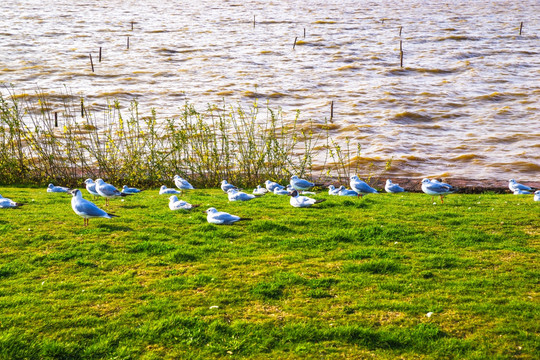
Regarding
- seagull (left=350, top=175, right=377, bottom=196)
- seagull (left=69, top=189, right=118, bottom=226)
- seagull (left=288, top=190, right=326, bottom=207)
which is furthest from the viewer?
seagull (left=350, top=175, right=377, bottom=196)

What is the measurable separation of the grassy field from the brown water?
1301 cm

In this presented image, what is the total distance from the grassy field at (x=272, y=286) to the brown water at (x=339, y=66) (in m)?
13.0

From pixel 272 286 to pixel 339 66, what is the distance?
139ft

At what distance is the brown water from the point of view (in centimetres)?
2962

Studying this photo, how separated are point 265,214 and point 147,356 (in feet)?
22.6

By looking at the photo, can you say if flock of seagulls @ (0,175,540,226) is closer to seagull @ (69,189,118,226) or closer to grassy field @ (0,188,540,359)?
seagull @ (69,189,118,226)

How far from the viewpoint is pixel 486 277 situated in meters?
8.56

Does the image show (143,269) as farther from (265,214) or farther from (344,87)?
(344,87)

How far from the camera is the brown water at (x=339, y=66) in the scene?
97.2ft

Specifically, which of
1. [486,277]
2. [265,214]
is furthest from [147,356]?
[265,214]

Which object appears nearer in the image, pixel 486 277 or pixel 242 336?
pixel 242 336

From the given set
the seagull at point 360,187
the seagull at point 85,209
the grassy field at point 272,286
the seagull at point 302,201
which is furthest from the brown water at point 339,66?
the seagull at point 85,209

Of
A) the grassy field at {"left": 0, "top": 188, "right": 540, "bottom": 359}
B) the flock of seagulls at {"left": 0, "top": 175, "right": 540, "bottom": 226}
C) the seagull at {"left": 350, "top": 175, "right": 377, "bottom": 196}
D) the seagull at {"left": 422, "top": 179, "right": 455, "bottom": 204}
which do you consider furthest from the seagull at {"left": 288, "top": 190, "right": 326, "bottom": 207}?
the seagull at {"left": 422, "top": 179, "right": 455, "bottom": 204}

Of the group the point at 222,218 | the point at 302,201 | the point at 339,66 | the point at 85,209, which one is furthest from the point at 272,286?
the point at 339,66
